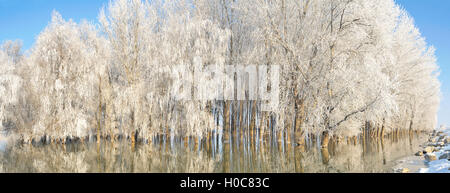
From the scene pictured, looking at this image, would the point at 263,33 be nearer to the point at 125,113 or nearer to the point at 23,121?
the point at 125,113

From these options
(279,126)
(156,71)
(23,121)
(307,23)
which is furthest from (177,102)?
(23,121)

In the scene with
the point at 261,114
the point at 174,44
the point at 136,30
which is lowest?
the point at 261,114

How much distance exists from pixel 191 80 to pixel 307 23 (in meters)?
5.32

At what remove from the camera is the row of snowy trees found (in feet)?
34.9

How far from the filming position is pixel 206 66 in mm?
11625

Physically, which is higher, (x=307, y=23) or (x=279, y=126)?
(x=307, y=23)

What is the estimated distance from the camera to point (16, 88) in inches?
609

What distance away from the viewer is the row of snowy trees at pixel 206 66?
10.6 meters

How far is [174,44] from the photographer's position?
39.8 ft

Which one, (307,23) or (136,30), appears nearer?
(307,23)
